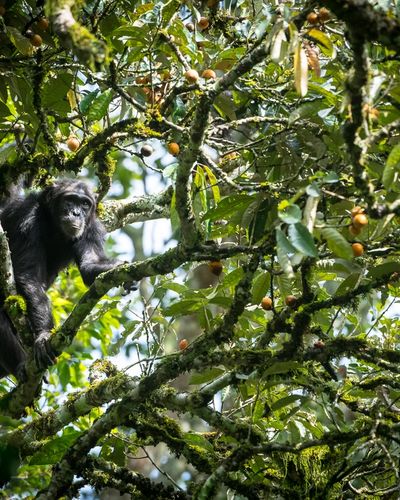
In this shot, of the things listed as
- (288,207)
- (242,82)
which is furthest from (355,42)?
(242,82)

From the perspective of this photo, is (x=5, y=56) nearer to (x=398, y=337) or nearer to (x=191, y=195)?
(x=191, y=195)

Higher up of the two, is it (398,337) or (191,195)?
(191,195)

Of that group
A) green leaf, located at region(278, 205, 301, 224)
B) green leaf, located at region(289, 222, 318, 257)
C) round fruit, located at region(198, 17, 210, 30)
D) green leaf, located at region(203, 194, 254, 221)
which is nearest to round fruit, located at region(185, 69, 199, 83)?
green leaf, located at region(203, 194, 254, 221)

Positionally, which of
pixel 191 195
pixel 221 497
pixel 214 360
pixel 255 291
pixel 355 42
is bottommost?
pixel 221 497

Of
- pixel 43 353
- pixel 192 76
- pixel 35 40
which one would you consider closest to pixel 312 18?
pixel 192 76

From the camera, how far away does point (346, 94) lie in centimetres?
312

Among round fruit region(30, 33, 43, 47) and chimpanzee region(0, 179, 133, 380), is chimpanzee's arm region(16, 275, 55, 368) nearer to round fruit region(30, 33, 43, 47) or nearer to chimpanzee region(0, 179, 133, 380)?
chimpanzee region(0, 179, 133, 380)

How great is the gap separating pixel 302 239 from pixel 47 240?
5292 millimetres

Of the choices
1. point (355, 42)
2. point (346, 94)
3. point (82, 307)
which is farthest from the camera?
point (82, 307)

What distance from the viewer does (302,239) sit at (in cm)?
305

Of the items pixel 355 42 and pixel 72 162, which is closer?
pixel 355 42

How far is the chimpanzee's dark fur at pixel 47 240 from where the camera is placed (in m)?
7.02

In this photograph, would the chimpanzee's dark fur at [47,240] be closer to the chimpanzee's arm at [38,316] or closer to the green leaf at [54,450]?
the chimpanzee's arm at [38,316]

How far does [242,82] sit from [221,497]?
286 cm
